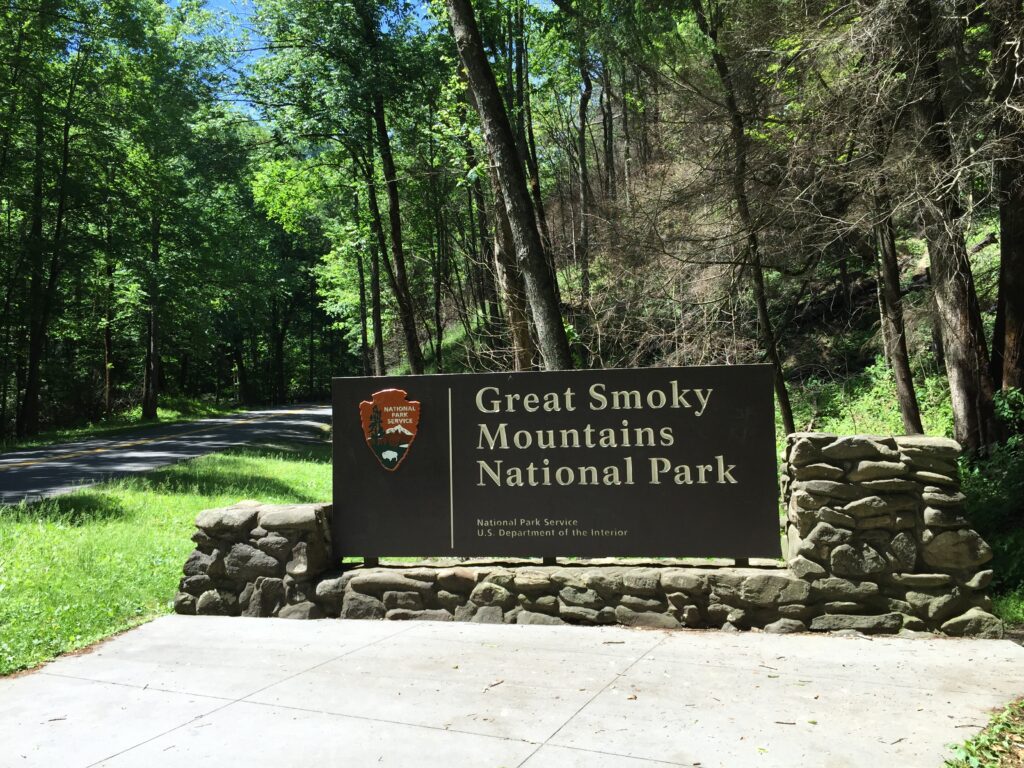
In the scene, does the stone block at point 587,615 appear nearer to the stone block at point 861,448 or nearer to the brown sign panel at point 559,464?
the brown sign panel at point 559,464

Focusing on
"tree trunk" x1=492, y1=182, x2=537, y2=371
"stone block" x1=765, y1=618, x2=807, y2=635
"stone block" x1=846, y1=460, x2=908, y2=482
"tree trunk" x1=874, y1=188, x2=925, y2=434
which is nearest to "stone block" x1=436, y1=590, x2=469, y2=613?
"stone block" x1=765, y1=618, x2=807, y2=635

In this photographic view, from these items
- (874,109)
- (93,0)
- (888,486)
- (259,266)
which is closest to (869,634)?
(888,486)

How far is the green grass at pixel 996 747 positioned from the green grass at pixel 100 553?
5614 millimetres

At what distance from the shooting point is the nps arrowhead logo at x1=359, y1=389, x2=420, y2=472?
22.0ft

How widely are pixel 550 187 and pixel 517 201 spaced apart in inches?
1060

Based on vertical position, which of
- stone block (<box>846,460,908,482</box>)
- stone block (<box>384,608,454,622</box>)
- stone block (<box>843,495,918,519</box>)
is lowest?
stone block (<box>384,608,454,622</box>)

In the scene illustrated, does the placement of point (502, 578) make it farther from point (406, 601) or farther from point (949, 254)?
point (949, 254)

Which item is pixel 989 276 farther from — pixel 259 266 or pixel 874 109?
pixel 259 266

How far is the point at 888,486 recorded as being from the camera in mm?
5625

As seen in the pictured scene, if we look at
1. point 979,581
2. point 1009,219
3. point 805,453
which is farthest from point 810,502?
point 1009,219

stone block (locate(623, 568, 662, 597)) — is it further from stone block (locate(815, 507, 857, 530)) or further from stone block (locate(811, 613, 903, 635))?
stone block (locate(815, 507, 857, 530))

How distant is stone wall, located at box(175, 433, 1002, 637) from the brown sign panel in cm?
23

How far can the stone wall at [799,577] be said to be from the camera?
5.54 metres

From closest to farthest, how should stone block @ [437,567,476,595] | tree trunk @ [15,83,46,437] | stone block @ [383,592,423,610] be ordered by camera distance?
stone block @ [437,567,476,595] → stone block @ [383,592,423,610] → tree trunk @ [15,83,46,437]
